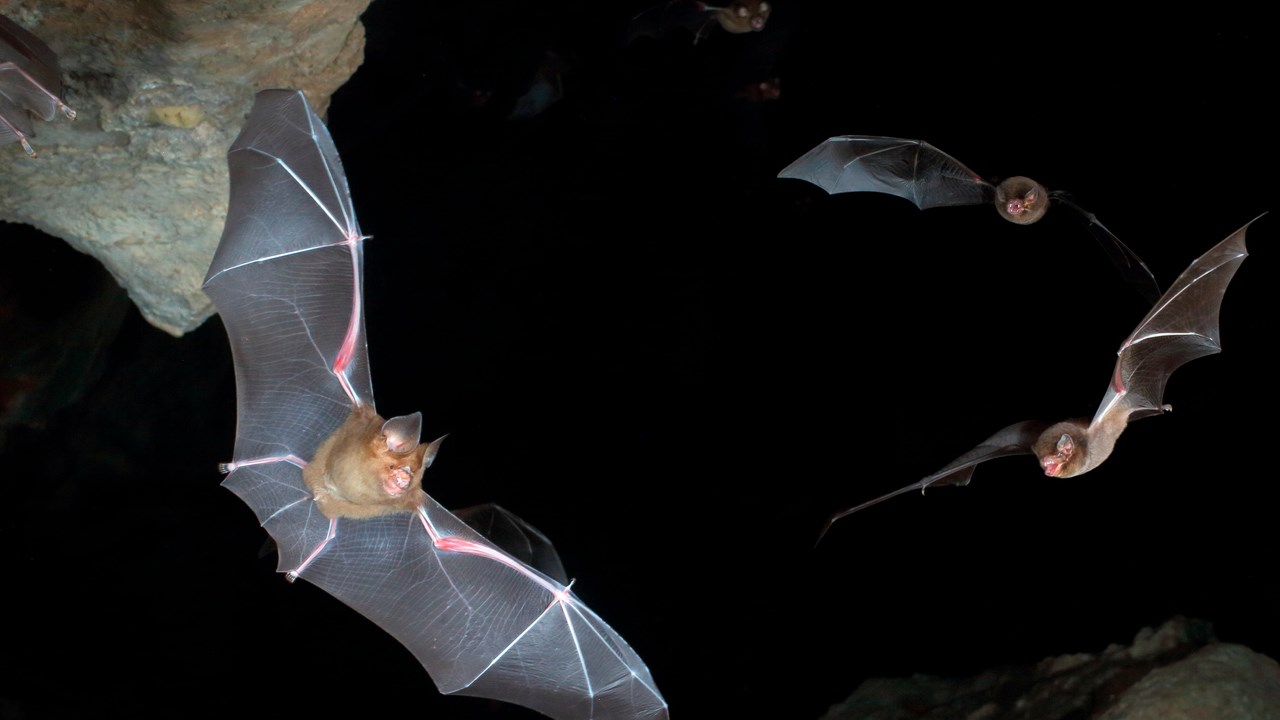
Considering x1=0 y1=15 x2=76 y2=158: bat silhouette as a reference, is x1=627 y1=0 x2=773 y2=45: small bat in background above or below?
below

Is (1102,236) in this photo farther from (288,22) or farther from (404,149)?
(288,22)

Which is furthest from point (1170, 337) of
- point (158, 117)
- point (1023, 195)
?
point (158, 117)

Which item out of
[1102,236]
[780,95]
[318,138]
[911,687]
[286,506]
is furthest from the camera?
[911,687]

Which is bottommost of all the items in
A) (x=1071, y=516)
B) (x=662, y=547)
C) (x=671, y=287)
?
(x=1071, y=516)

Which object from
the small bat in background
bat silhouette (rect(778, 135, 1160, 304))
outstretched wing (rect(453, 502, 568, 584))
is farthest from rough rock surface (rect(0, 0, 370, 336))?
bat silhouette (rect(778, 135, 1160, 304))

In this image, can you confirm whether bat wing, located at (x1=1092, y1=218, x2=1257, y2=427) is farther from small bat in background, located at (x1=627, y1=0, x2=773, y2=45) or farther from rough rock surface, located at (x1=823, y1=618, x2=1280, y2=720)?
small bat in background, located at (x1=627, y1=0, x2=773, y2=45)

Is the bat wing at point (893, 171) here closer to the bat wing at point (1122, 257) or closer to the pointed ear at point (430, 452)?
the bat wing at point (1122, 257)

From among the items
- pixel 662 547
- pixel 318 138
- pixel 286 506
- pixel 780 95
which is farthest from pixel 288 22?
pixel 662 547
